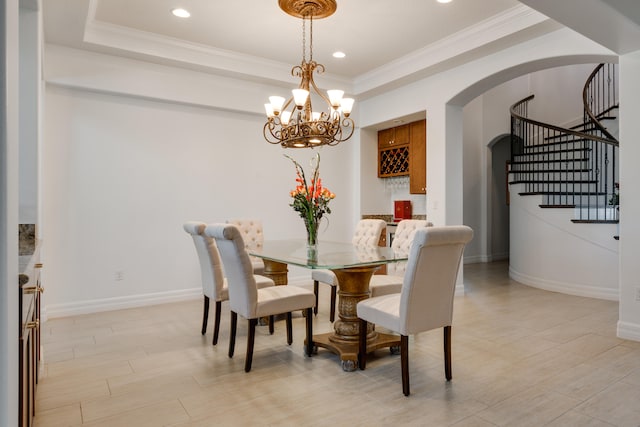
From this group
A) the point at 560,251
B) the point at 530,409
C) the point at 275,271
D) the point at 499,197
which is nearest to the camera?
the point at 530,409

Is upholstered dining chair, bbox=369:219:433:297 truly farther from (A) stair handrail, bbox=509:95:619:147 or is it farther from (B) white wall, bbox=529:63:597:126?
(B) white wall, bbox=529:63:597:126

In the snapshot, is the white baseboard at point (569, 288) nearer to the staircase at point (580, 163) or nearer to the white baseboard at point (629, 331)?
the staircase at point (580, 163)

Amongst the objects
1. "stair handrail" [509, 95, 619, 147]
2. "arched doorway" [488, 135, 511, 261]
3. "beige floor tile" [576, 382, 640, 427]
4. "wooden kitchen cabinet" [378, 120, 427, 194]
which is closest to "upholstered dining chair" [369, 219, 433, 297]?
"beige floor tile" [576, 382, 640, 427]

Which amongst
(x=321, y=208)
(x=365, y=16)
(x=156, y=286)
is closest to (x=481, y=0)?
(x=365, y=16)

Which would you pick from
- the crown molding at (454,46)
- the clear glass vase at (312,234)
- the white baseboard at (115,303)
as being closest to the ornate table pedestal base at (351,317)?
the clear glass vase at (312,234)

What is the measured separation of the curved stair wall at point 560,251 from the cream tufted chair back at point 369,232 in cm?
268

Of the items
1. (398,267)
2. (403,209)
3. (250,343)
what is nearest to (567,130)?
(403,209)

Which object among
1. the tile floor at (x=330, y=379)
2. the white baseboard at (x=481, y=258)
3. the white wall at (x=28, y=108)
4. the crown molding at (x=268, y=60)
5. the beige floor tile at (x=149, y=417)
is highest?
the crown molding at (x=268, y=60)

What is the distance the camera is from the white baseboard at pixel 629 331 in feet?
10.9

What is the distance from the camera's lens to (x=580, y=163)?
6.15 meters

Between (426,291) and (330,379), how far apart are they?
852 mm

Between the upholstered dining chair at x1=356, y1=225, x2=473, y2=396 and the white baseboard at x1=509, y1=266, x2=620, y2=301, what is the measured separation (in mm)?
3378

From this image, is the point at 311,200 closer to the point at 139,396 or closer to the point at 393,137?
the point at 139,396

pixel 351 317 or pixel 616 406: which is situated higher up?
pixel 351 317
